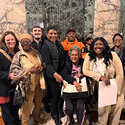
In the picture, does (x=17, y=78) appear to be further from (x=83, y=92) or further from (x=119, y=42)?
(x=119, y=42)

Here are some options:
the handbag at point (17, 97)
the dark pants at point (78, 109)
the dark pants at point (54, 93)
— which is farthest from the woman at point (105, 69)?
the handbag at point (17, 97)

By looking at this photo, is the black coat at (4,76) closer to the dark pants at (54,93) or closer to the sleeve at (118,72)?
the dark pants at (54,93)

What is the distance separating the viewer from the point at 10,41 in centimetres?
196

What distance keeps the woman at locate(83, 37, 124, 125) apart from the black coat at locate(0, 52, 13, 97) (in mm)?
1446

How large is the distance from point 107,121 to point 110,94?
0.68 meters

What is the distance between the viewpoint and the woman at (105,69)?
1873 mm

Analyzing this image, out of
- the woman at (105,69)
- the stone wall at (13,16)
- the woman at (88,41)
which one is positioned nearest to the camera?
the woman at (105,69)

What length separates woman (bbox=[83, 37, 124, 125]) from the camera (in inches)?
73.7

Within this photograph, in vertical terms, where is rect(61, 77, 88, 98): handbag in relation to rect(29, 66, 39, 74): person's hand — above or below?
below

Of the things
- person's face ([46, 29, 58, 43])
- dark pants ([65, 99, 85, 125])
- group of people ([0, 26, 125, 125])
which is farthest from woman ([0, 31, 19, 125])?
dark pants ([65, 99, 85, 125])

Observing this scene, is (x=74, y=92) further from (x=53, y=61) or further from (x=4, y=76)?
(x=4, y=76)

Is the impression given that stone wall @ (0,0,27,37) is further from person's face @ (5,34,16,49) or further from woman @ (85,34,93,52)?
woman @ (85,34,93,52)

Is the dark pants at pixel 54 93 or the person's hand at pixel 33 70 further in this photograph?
the dark pants at pixel 54 93

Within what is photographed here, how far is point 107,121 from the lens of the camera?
2.09 m
